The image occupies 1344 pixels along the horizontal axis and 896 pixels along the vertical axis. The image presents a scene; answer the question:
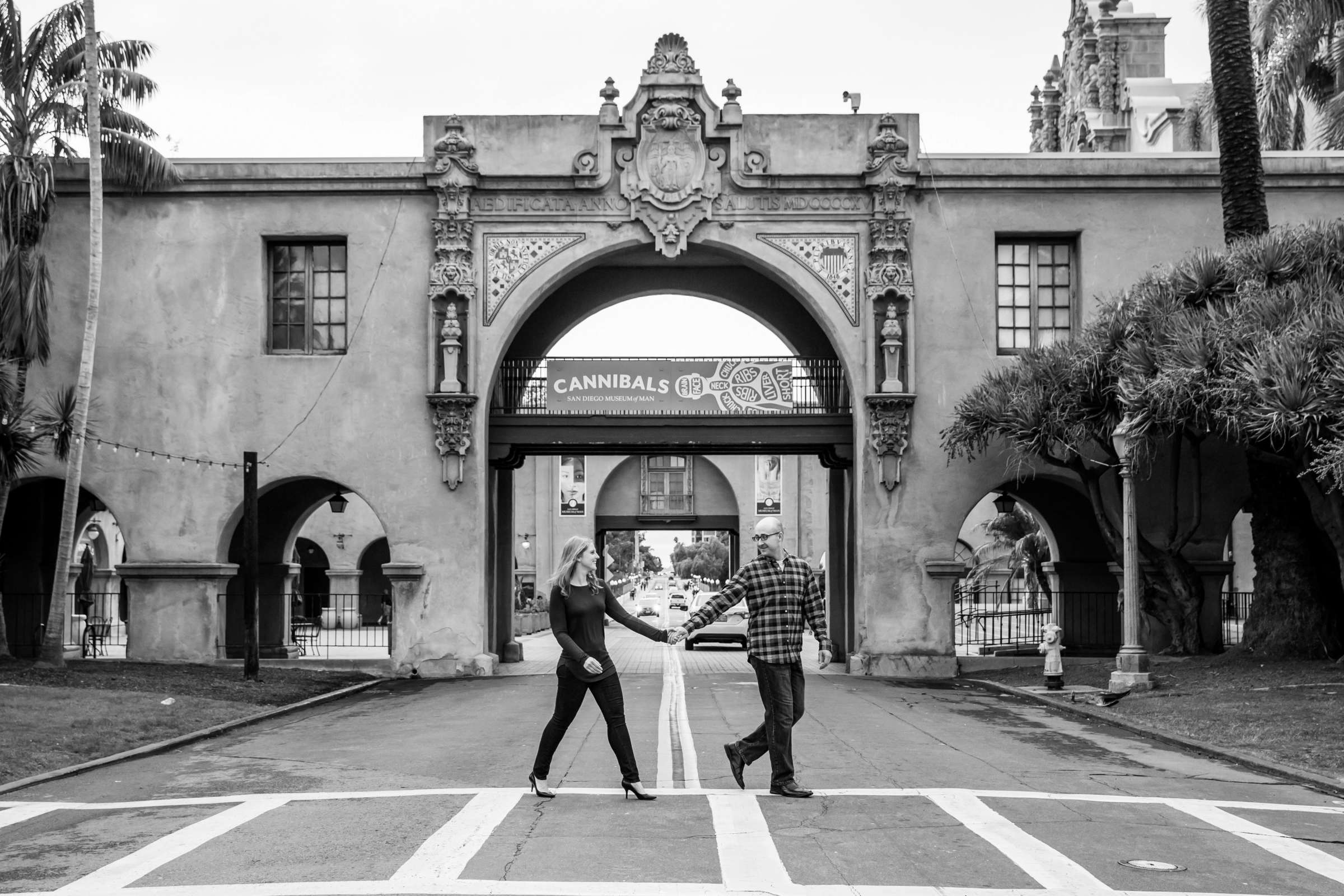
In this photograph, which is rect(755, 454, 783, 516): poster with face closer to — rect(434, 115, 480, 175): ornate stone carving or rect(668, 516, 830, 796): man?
rect(434, 115, 480, 175): ornate stone carving

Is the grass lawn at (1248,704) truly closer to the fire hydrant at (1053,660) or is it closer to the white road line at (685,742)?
the fire hydrant at (1053,660)

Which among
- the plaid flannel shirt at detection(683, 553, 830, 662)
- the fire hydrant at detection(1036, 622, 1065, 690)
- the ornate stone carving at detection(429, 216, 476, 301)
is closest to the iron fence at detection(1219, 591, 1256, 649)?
the fire hydrant at detection(1036, 622, 1065, 690)

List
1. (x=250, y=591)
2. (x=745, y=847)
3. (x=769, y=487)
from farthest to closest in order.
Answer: (x=769, y=487), (x=250, y=591), (x=745, y=847)


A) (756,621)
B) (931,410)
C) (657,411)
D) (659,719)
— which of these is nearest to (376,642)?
(657,411)

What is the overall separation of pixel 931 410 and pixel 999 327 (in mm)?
2060

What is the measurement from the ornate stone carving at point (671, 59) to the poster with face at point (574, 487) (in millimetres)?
29287

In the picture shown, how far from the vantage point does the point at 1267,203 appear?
84.1 ft

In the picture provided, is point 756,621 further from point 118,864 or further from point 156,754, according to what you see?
point 156,754

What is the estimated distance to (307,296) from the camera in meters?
26.2

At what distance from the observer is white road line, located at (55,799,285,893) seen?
24.2 ft

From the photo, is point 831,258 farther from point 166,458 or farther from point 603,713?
point 603,713

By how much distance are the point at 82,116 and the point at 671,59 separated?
9.91 meters

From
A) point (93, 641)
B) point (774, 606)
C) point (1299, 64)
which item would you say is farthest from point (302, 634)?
point (774, 606)

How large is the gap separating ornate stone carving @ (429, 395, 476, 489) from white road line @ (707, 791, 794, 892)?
51.7 feet
